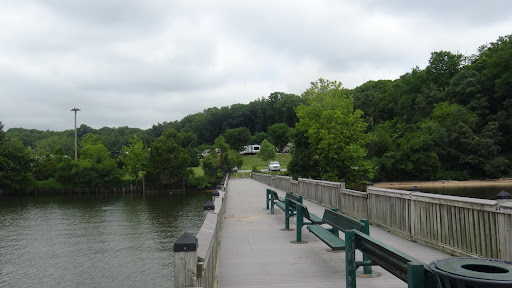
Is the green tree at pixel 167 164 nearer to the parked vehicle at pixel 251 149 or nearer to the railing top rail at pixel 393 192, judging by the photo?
the parked vehicle at pixel 251 149

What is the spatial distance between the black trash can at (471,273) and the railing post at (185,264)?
6.58 feet

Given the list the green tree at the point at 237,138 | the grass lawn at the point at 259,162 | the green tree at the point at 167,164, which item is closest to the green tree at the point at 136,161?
the green tree at the point at 167,164

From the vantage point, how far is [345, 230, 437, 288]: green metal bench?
2895mm

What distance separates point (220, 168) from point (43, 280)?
169ft

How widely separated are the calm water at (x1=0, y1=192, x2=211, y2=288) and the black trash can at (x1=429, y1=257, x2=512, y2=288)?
14.4m

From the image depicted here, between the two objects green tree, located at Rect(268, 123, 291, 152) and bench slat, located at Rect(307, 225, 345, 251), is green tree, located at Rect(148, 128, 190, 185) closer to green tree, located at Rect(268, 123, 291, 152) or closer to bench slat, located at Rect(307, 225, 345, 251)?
green tree, located at Rect(268, 123, 291, 152)

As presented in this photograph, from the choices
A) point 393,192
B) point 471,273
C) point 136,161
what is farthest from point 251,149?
point 471,273

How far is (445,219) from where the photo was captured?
712 cm

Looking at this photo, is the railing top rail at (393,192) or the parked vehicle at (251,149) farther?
the parked vehicle at (251,149)

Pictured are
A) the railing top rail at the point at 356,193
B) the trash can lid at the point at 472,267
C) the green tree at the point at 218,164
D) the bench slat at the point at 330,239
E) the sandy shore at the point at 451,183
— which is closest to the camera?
the trash can lid at the point at 472,267

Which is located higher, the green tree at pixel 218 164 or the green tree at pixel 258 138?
the green tree at pixel 258 138

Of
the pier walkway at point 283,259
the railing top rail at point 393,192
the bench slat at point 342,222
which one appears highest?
the railing top rail at point 393,192

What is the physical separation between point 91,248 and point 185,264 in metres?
21.5

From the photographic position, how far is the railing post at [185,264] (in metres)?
3.45
